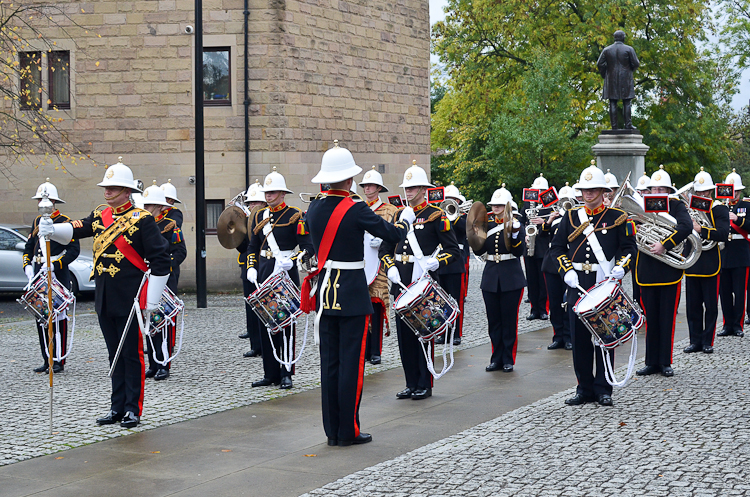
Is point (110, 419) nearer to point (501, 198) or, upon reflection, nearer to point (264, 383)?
point (264, 383)

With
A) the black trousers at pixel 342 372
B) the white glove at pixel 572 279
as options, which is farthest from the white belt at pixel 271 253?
the white glove at pixel 572 279

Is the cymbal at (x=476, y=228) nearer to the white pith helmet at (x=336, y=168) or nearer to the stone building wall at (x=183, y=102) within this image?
the white pith helmet at (x=336, y=168)

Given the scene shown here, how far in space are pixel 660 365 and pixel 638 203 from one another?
1.79 meters

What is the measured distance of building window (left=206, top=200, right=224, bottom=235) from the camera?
20391 millimetres

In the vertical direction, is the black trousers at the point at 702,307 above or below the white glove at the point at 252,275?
below

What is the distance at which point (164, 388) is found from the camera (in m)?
9.72

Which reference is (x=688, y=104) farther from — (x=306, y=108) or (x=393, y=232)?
(x=393, y=232)

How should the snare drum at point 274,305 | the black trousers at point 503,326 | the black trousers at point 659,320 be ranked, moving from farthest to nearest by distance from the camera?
the black trousers at point 503,326, the black trousers at point 659,320, the snare drum at point 274,305

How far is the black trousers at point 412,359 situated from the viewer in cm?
896

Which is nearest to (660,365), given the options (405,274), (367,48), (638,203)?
(638,203)

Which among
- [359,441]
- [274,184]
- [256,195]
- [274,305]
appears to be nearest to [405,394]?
[274,305]

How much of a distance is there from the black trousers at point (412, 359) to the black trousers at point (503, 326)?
5.49 ft

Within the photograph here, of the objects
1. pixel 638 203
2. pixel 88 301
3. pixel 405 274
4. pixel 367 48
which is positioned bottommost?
pixel 88 301

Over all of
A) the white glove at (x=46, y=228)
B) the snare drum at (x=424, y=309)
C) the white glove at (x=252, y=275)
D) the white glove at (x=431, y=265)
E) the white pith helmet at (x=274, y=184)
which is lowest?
the snare drum at (x=424, y=309)
